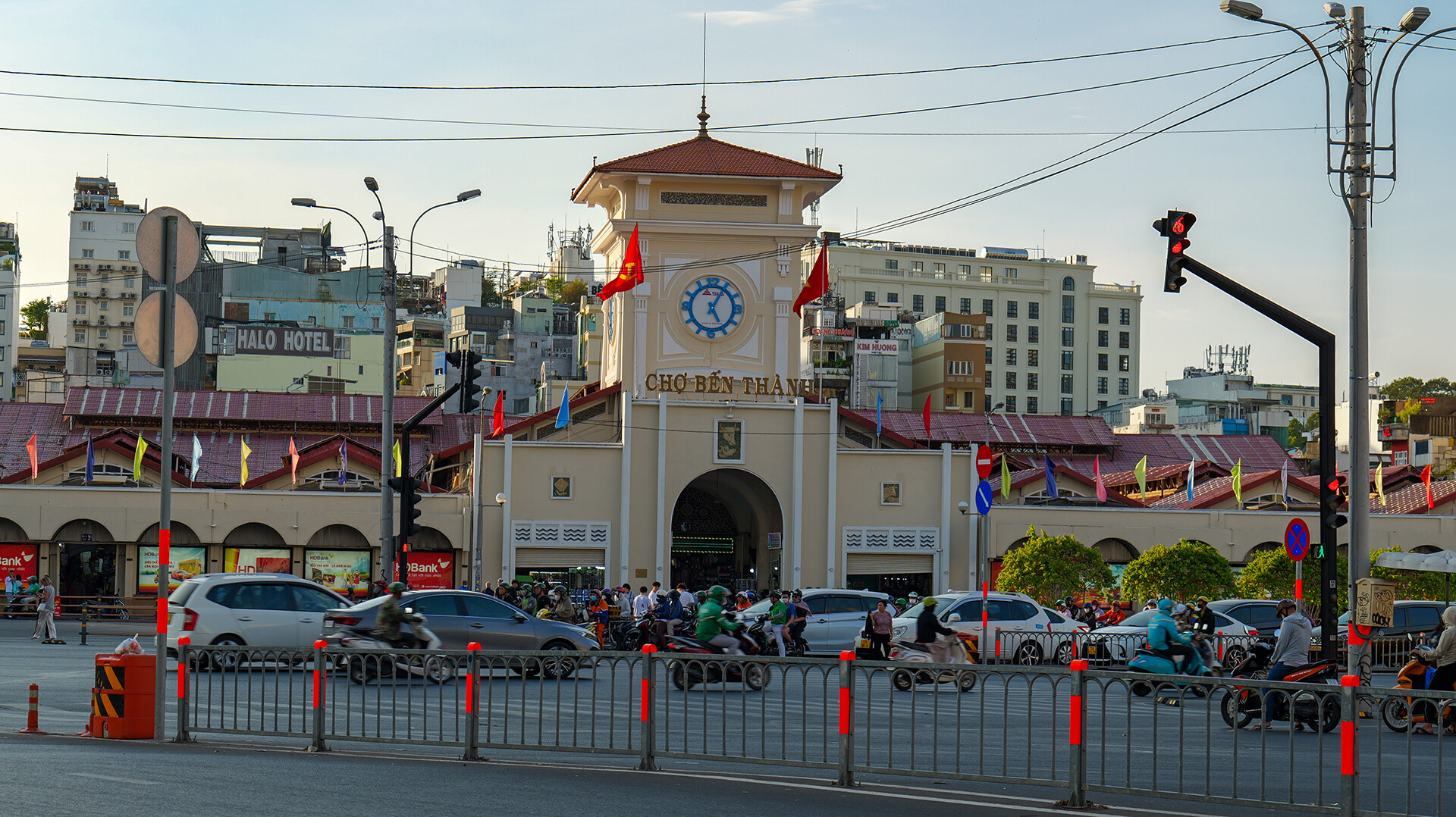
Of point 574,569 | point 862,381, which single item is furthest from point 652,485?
point 862,381

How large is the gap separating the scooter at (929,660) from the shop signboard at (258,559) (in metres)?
23.6

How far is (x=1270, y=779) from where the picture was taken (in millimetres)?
9836

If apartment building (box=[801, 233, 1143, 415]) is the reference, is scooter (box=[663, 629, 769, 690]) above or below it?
below

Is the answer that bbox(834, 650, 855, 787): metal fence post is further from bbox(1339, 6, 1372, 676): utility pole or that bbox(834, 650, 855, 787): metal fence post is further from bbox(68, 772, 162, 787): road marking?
bbox(1339, 6, 1372, 676): utility pole

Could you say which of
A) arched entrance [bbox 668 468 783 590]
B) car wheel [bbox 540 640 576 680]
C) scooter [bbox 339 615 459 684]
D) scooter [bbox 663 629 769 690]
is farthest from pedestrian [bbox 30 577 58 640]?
scooter [bbox 663 629 769 690]

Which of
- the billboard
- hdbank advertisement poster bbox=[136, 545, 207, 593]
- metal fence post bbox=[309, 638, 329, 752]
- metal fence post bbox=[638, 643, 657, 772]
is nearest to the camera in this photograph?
metal fence post bbox=[638, 643, 657, 772]

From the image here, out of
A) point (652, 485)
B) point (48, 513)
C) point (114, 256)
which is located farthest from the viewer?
point (114, 256)

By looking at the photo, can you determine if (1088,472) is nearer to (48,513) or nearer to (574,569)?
(574,569)

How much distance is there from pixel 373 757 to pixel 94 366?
8301 cm

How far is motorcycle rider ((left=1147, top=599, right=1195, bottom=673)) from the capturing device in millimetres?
19094

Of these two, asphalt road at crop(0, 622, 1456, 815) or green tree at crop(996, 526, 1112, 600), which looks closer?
asphalt road at crop(0, 622, 1456, 815)

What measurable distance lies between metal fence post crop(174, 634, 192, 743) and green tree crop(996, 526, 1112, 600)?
1161 inches

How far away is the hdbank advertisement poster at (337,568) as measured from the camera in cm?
4325

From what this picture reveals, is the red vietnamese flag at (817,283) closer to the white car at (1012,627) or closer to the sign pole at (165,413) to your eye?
the white car at (1012,627)
